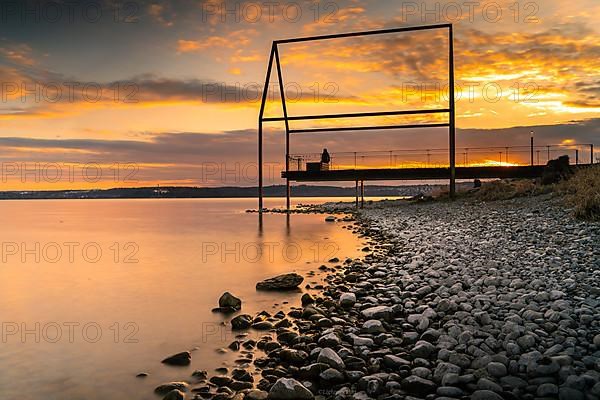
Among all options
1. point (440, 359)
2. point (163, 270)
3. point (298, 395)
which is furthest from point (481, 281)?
point (163, 270)

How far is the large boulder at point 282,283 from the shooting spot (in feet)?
26.4

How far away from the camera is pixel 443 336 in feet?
14.4

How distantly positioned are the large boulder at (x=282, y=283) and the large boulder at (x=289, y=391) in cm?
442

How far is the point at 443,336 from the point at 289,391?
5.55 feet

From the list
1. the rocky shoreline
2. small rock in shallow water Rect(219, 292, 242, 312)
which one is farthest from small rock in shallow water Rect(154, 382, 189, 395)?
small rock in shallow water Rect(219, 292, 242, 312)

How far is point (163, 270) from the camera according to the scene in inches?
468

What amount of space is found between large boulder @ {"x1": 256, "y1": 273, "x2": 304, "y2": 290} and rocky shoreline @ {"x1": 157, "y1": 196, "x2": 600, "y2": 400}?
0.62m

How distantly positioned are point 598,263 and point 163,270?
→ 9.51 metres

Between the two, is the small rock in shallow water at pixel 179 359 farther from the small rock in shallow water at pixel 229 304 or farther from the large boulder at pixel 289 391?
the small rock in shallow water at pixel 229 304

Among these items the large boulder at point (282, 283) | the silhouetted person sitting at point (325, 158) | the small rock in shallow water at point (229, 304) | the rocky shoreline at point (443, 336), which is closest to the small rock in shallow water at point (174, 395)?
the rocky shoreline at point (443, 336)

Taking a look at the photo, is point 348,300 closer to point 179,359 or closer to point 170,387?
point 179,359

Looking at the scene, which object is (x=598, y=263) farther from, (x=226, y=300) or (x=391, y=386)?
(x=226, y=300)

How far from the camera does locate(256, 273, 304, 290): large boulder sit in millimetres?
8055

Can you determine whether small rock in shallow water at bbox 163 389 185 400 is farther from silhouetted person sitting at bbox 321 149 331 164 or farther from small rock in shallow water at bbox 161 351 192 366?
silhouetted person sitting at bbox 321 149 331 164
